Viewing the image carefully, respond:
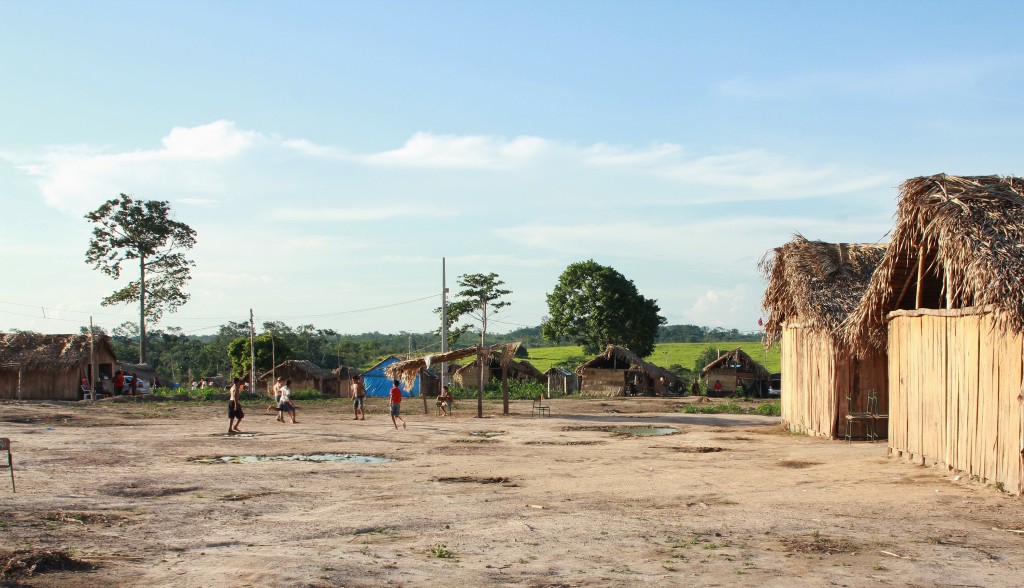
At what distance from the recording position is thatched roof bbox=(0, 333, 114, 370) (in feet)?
129

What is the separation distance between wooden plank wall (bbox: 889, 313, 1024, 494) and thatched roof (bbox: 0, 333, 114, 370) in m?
35.5

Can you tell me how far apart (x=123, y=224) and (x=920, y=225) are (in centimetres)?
4984

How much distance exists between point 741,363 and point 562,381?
10580 mm

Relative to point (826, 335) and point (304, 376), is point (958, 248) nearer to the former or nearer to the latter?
point (826, 335)

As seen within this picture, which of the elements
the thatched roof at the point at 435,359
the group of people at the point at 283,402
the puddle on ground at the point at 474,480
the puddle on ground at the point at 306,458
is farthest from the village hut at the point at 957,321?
the thatched roof at the point at 435,359

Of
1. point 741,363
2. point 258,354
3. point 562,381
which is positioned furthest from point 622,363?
point 258,354

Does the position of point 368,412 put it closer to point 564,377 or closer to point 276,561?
point 564,377

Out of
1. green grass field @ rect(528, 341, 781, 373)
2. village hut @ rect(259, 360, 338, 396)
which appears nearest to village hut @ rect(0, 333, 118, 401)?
village hut @ rect(259, 360, 338, 396)

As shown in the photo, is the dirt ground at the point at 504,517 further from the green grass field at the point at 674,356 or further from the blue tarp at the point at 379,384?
the green grass field at the point at 674,356

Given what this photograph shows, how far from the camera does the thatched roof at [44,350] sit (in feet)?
129

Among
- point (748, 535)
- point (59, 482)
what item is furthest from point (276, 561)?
point (59, 482)

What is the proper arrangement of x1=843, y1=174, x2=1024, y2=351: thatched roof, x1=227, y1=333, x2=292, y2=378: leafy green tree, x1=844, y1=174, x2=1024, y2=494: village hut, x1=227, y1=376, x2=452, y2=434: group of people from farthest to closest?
x1=227, y1=333, x2=292, y2=378: leafy green tree, x1=227, y1=376, x2=452, y2=434: group of people, x1=844, y1=174, x2=1024, y2=494: village hut, x1=843, y1=174, x2=1024, y2=351: thatched roof

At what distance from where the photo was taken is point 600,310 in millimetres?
60656

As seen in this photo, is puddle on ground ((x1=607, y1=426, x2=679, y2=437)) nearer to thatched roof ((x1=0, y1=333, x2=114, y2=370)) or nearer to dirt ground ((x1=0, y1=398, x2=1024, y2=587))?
dirt ground ((x1=0, y1=398, x2=1024, y2=587))
